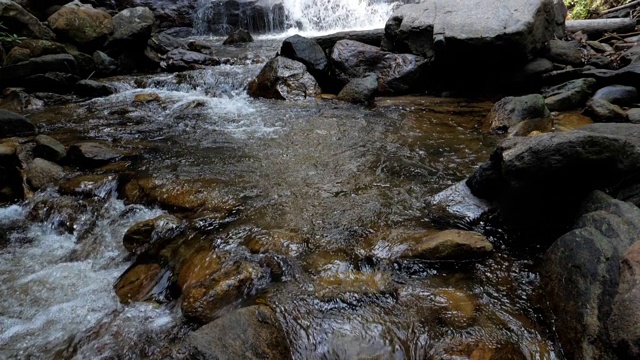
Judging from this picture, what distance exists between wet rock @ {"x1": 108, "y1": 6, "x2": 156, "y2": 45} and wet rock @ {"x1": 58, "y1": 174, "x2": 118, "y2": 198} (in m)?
7.06

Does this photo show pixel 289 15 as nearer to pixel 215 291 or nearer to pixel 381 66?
pixel 381 66

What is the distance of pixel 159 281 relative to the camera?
294 cm

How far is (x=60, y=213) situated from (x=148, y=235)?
127 cm

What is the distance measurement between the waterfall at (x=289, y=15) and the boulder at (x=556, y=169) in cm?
1284

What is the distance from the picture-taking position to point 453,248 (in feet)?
9.34

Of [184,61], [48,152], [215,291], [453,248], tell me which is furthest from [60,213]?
[184,61]

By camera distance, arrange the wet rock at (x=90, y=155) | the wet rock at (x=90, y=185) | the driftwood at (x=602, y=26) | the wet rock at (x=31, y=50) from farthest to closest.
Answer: the driftwood at (x=602, y=26)
the wet rock at (x=31, y=50)
the wet rock at (x=90, y=155)
the wet rock at (x=90, y=185)

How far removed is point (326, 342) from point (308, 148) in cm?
340

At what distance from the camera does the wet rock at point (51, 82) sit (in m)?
7.90

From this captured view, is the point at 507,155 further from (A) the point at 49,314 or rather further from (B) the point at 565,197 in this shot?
(A) the point at 49,314

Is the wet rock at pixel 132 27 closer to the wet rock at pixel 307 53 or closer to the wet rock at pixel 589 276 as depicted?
the wet rock at pixel 307 53

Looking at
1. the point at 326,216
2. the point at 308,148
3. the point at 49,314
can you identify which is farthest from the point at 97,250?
the point at 308,148

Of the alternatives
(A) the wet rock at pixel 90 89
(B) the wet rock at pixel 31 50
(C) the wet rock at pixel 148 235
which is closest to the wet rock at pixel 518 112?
(C) the wet rock at pixel 148 235

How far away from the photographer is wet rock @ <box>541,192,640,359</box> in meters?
2.02
